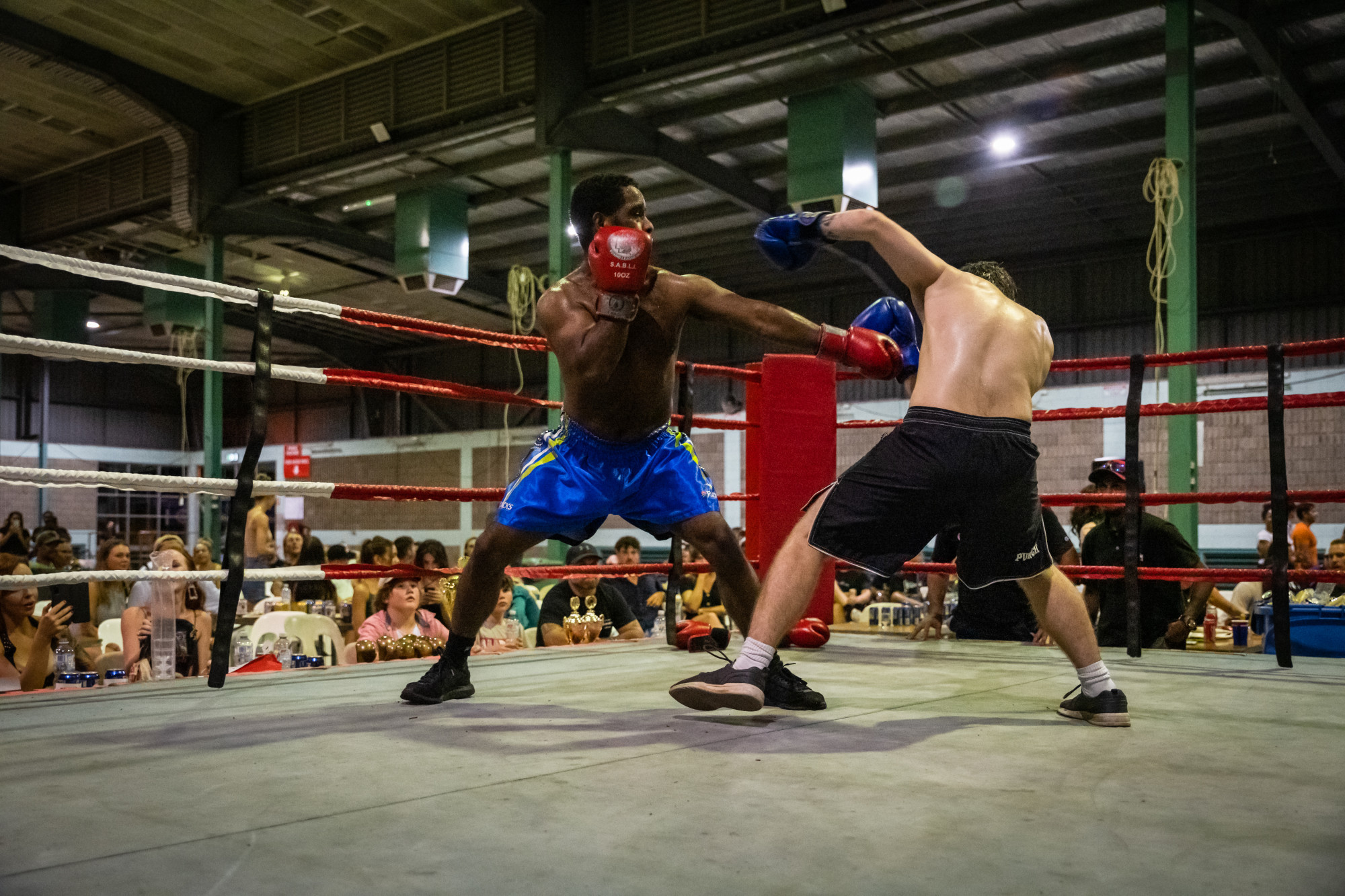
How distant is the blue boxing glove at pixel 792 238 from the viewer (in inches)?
87.9

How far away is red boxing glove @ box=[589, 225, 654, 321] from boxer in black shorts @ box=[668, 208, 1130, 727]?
1.30 feet

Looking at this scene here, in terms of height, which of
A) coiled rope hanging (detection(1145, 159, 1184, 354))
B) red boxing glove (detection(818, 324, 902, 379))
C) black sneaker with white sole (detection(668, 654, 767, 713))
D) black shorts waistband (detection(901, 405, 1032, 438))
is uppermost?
coiled rope hanging (detection(1145, 159, 1184, 354))

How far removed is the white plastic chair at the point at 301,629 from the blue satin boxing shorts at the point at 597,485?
2.50 m

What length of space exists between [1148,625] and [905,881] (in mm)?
3307

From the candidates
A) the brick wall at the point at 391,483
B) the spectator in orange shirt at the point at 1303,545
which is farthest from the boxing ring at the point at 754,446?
the brick wall at the point at 391,483

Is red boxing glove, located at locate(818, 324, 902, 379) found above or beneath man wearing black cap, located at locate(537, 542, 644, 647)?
above

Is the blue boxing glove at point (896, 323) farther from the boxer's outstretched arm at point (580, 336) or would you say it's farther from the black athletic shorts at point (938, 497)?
the boxer's outstretched arm at point (580, 336)

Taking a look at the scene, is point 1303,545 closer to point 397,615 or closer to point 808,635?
point 808,635

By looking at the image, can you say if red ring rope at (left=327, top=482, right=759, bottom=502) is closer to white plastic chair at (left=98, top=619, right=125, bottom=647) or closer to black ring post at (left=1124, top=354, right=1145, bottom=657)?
black ring post at (left=1124, top=354, right=1145, bottom=657)

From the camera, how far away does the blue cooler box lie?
3.76 meters

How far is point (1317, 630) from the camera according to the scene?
3.82m

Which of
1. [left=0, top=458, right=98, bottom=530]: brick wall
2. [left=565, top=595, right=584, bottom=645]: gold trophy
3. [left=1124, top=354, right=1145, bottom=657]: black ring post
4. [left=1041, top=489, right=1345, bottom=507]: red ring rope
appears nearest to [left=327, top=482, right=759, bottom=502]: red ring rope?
[left=565, top=595, right=584, bottom=645]: gold trophy

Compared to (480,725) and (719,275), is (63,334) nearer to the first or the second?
(719,275)

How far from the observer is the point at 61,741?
188 centimetres
